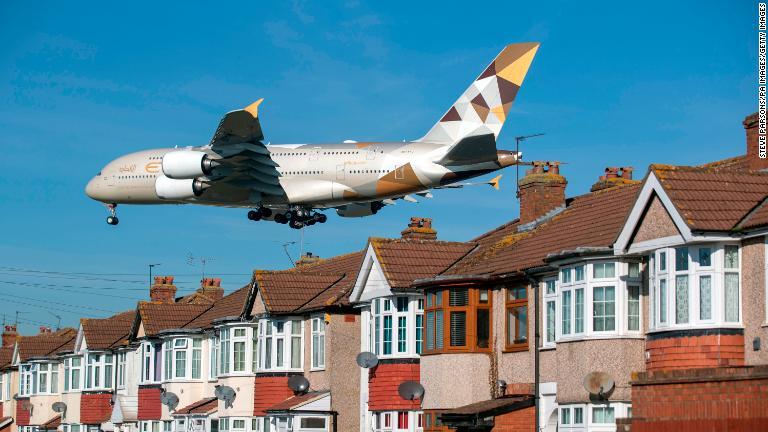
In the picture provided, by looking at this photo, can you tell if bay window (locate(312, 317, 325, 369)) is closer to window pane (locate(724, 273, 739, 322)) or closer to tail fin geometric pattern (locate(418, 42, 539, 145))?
tail fin geometric pattern (locate(418, 42, 539, 145))

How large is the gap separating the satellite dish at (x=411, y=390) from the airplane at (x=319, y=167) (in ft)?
55.6

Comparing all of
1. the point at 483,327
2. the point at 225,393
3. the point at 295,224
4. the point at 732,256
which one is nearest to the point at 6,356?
the point at 295,224

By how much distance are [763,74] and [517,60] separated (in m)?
24.4

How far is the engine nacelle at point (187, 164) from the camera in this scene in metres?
55.9

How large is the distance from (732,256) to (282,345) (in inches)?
894

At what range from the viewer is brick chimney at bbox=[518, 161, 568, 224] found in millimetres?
39469

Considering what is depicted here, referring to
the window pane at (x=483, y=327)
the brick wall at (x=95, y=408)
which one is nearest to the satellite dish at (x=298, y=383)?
the window pane at (x=483, y=327)

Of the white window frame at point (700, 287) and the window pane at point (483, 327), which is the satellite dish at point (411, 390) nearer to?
the window pane at point (483, 327)

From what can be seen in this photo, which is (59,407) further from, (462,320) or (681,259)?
(681,259)

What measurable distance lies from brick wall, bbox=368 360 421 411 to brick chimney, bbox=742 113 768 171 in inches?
434

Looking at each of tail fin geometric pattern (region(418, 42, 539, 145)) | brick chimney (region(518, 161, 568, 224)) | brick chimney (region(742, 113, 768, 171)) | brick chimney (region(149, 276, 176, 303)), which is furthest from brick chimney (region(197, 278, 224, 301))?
brick chimney (region(742, 113, 768, 171))

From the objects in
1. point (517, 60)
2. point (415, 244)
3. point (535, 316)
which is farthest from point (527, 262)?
point (517, 60)

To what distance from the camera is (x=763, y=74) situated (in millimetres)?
34000

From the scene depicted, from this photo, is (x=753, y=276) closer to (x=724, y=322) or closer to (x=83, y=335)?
(x=724, y=322)
